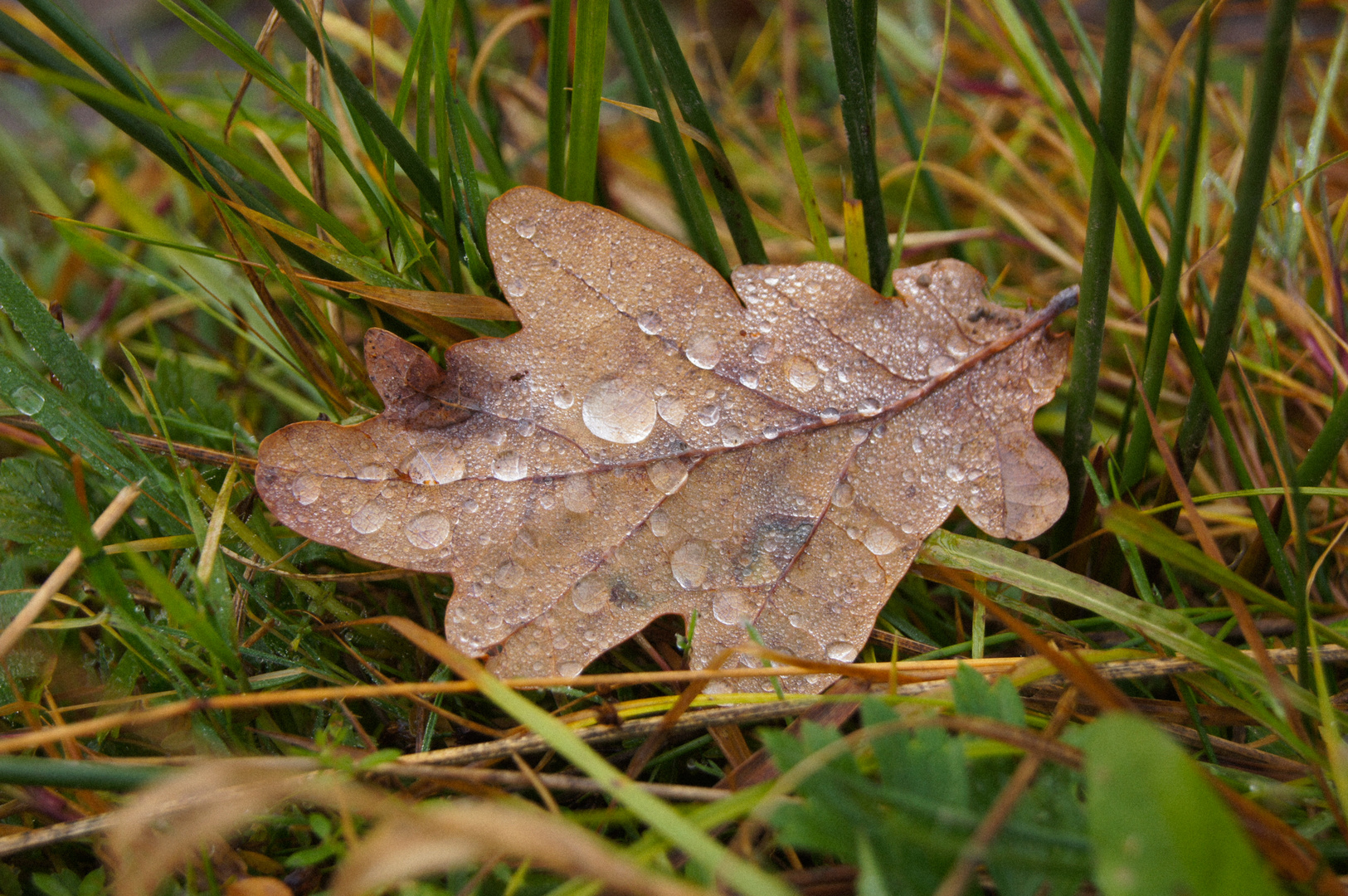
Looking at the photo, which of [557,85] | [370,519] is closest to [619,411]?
[370,519]

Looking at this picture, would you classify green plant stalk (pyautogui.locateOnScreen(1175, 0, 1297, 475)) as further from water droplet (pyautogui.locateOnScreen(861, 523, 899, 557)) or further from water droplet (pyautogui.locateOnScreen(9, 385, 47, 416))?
water droplet (pyautogui.locateOnScreen(9, 385, 47, 416))

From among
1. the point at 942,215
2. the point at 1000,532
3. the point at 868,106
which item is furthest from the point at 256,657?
the point at 942,215

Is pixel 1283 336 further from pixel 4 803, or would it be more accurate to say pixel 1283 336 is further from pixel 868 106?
pixel 4 803

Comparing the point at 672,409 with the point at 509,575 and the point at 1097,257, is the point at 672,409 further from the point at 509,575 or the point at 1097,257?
the point at 1097,257

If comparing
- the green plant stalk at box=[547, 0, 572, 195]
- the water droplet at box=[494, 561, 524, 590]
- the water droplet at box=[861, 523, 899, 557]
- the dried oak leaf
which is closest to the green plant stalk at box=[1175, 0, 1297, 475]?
the dried oak leaf

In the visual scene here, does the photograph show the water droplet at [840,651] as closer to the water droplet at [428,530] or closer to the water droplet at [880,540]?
the water droplet at [880,540]

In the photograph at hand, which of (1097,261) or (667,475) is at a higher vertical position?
(1097,261)

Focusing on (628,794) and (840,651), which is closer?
(628,794)
